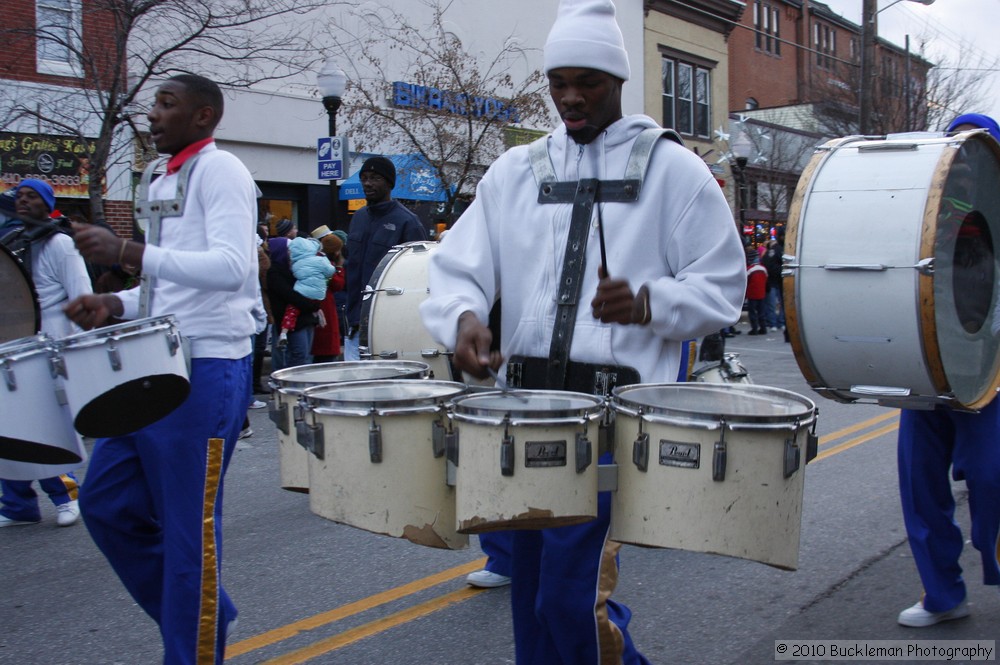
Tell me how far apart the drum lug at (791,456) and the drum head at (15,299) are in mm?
2939

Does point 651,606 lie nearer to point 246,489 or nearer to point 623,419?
point 623,419

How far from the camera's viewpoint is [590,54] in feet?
9.00

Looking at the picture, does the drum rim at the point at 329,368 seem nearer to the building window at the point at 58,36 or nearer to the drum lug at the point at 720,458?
the drum lug at the point at 720,458

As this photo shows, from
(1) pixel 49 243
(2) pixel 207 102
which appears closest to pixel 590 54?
(2) pixel 207 102

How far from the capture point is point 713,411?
2.44m

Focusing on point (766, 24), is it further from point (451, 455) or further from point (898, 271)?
point (451, 455)

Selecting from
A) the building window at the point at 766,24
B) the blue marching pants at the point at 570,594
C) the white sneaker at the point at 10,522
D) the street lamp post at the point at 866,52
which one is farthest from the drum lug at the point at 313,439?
the building window at the point at 766,24

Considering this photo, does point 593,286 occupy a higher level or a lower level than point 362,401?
higher

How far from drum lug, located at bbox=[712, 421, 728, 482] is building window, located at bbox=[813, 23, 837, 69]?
1774 inches

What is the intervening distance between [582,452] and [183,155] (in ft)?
5.82

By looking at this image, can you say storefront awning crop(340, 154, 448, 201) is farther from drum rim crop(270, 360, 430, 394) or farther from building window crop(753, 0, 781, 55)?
building window crop(753, 0, 781, 55)

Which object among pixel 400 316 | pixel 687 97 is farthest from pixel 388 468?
pixel 687 97

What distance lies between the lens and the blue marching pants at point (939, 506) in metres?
4.27

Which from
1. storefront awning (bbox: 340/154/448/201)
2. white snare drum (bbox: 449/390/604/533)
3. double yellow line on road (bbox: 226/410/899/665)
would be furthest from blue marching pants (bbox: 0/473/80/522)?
storefront awning (bbox: 340/154/448/201)
